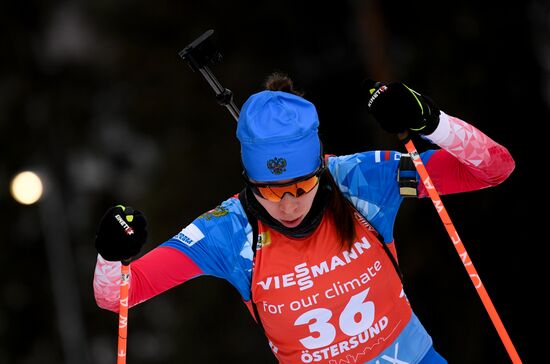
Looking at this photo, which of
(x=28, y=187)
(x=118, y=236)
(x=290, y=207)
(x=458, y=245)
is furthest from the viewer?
(x=28, y=187)

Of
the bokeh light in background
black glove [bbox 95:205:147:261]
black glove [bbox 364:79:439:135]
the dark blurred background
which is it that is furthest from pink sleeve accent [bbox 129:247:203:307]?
the bokeh light in background

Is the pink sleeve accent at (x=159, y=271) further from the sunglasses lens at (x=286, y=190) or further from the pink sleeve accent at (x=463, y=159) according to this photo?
the pink sleeve accent at (x=463, y=159)

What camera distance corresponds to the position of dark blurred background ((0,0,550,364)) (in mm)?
9648

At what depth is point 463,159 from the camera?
12.0 feet

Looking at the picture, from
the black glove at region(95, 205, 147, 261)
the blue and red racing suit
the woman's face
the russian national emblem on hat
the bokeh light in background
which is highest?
the black glove at region(95, 205, 147, 261)

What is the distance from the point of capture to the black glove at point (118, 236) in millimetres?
3543

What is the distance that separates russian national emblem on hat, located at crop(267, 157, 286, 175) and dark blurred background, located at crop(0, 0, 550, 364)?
5991 mm

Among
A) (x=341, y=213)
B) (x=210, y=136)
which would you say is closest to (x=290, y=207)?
(x=341, y=213)

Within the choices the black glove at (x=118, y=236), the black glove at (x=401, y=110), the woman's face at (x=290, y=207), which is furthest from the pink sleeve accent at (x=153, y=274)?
the black glove at (x=401, y=110)

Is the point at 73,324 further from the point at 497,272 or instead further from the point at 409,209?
the point at 497,272

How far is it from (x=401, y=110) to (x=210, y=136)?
33.7 ft

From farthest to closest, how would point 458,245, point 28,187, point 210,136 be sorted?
point 210,136, point 28,187, point 458,245

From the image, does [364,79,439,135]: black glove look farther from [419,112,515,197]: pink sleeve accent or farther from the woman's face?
the woman's face

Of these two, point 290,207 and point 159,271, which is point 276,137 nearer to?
point 290,207
